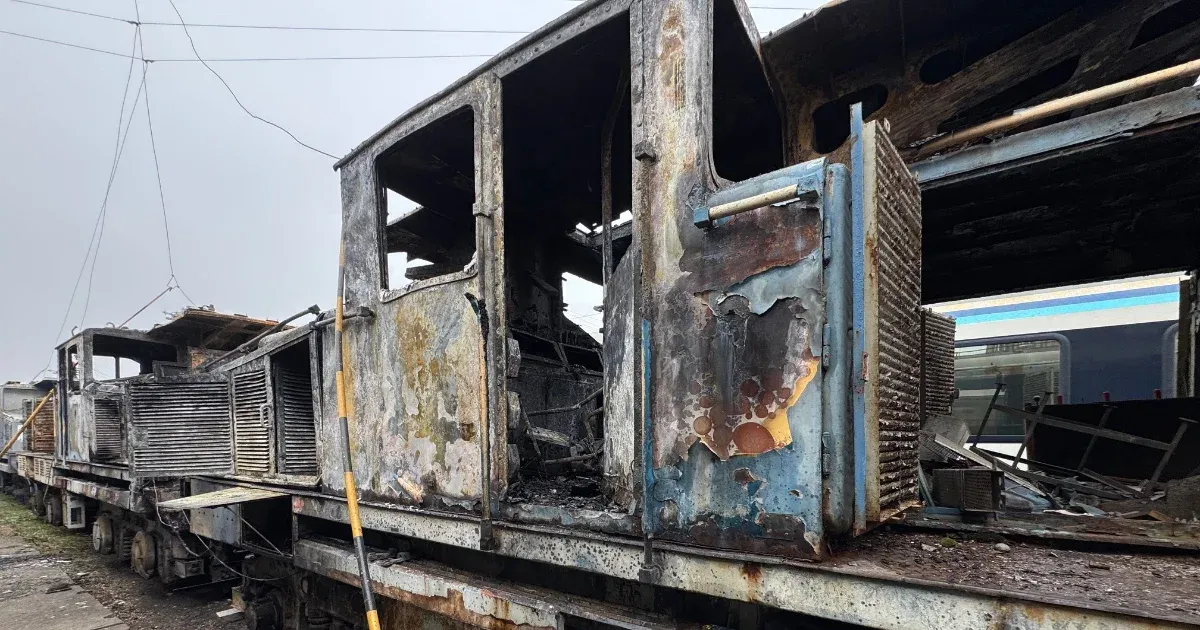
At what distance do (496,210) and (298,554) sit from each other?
2.77 meters

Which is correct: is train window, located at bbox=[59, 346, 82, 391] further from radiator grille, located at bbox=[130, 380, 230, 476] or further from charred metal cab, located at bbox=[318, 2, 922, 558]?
charred metal cab, located at bbox=[318, 2, 922, 558]

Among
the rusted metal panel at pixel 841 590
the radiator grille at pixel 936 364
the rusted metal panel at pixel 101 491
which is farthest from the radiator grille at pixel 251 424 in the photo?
the radiator grille at pixel 936 364

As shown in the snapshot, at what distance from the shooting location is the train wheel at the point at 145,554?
647 centimetres

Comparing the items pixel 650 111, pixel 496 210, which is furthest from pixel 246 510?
pixel 650 111

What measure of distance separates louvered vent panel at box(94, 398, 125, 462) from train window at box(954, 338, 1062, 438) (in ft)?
32.0

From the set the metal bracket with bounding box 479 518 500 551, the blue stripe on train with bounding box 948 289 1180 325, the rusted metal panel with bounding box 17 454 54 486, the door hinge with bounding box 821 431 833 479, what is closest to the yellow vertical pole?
the metal bracket with bounding box 479 518 500 551

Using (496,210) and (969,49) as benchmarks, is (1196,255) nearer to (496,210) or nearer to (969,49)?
(969,49)

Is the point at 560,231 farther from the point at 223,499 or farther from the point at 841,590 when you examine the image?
the point at 841,590

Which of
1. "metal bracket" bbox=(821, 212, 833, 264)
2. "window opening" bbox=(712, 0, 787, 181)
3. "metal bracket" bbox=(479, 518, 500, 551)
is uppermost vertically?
"window opening" bbox=(712, 0, 787, 181)

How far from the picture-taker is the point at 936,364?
15.5 ft

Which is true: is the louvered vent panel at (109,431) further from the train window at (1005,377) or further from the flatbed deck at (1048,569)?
the train window at (1005,377)

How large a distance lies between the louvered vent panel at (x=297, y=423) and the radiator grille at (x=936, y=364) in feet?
15.6

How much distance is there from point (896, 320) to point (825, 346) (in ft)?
1.53

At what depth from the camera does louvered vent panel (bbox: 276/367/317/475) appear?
474cm
